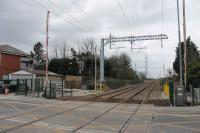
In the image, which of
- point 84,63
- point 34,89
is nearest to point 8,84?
point 34,89

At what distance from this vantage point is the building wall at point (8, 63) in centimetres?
5753

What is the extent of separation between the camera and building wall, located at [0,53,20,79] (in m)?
57.5

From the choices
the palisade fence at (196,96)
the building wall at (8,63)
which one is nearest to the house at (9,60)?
the building wall at (8,63)

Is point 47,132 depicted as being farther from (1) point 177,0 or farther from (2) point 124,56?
(2) point 124,56

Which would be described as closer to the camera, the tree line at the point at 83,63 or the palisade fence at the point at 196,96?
the palisade fence at the point at 196,96

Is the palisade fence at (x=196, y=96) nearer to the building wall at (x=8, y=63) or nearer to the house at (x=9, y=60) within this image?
the house at (x=9, y=60)

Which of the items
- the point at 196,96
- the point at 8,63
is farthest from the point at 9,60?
the point at 196,96

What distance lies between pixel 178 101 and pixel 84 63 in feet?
252

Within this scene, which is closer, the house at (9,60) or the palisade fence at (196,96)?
the palisade fence at (196,96)

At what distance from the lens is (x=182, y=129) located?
13828mm

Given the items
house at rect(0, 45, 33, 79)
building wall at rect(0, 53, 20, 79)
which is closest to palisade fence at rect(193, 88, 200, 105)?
house at rect(0, 45, 33, 79)

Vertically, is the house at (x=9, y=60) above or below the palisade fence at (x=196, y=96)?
above

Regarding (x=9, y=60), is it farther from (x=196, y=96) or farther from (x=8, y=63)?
(x=196, y=96)

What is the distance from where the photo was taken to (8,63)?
59.0 m
